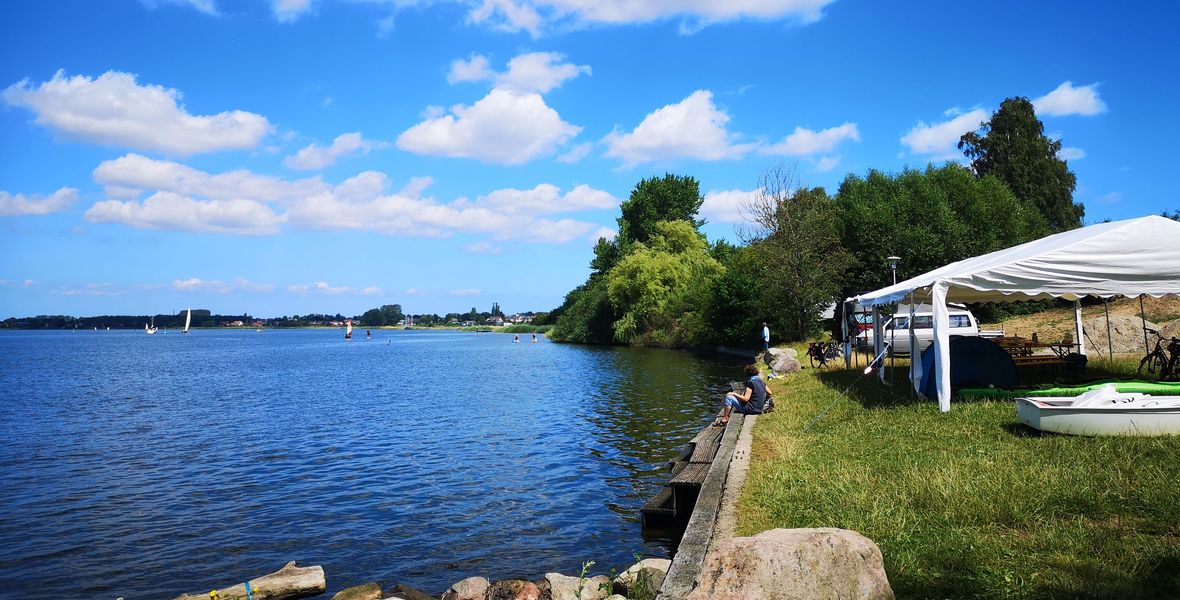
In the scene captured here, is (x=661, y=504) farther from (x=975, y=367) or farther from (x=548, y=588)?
(x=975, y=367)

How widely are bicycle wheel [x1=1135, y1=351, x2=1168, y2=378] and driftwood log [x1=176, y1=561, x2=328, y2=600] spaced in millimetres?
17042

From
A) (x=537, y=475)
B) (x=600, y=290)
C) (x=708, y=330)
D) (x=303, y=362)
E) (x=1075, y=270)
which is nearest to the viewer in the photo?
(x=1075, y=270)

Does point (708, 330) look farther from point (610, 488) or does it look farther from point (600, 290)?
point (610, 488)

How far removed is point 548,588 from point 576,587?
39 centimetres

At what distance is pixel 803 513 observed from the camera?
308 inches

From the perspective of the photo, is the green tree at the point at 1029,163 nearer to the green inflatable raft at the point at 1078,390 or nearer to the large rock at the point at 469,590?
the green inflatable raft at the point at 1078,390

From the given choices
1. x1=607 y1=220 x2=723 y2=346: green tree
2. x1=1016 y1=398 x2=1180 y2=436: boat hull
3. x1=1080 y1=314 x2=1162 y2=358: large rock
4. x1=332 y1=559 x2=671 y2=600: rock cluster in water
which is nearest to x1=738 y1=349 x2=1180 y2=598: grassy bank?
x1=1016 y1=398 x2=1180 y2=436: boat hull

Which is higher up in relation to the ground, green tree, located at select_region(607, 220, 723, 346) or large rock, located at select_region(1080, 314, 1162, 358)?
green tree, located at select_region(607, 220, 723, 346)

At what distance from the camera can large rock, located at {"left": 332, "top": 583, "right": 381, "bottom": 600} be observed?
8.59 m

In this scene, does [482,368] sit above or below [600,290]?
below

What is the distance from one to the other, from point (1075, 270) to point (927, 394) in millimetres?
3615

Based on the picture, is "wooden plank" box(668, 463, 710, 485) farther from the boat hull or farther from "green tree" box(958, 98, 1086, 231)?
"green tree" box(958, 98, 1086, 231)

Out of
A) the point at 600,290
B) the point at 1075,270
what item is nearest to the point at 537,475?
the point at 1075,270

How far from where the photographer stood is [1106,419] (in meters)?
10.1
